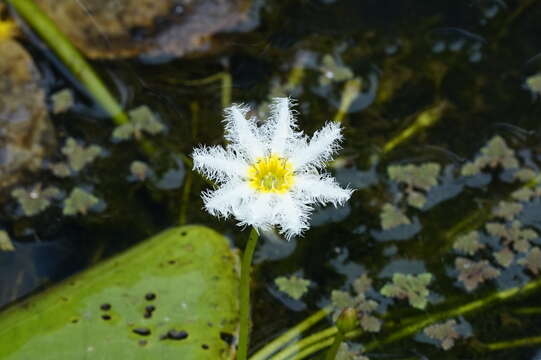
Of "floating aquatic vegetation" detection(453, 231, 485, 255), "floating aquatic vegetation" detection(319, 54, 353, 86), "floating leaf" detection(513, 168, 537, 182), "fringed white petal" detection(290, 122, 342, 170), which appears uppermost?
"floating aquatic vegetation" detection(319, 54, 353, 86)

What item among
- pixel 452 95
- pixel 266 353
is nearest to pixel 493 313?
pixel 266 353

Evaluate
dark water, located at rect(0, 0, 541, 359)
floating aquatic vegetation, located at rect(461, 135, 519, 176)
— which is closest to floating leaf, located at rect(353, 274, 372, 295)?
dark water, located at rect(0, 0, 541, 359)

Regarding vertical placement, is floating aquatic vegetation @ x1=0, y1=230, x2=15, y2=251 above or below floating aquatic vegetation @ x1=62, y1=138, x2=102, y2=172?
below

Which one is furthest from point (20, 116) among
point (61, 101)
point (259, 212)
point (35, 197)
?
point (259, 212)

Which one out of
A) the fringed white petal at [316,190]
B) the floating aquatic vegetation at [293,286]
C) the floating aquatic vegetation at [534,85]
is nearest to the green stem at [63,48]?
the floating aquatic vegetation at [293,286]

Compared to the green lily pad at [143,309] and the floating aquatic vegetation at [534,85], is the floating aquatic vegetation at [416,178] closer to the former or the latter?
the floating aquatic vegetation at [534,85]

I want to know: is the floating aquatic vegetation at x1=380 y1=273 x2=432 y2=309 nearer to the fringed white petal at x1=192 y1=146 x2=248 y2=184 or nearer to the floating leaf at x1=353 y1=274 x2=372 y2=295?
the floating leaf at x1=353 y1=274 x2=372 y2=295
